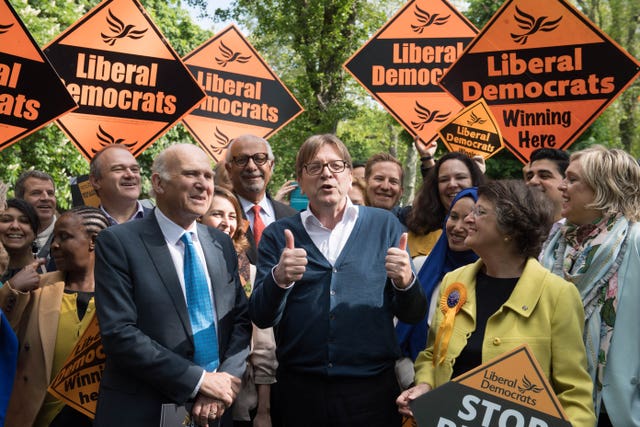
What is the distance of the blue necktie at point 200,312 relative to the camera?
359cm

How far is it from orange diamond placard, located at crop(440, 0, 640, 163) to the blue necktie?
13.2ft

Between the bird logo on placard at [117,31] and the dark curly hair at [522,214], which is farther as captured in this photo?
A: the bird logo on placard at [117,31]

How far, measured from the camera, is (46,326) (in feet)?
13.5

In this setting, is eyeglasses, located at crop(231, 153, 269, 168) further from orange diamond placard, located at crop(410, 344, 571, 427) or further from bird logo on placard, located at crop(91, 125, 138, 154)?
orange diamond placard, located at crop(410, 344, 571, 427)

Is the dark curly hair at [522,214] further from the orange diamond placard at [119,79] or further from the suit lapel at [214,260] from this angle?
the orange diamond placard at [119,79]

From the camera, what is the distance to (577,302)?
3367 mm

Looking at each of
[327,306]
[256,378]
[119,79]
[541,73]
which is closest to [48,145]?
[119,79]

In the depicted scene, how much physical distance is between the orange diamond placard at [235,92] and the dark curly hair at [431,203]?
285 centimetres

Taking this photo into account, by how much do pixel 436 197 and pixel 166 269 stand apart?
2.35 metres

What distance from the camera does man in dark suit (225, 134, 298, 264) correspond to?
18.2 ft

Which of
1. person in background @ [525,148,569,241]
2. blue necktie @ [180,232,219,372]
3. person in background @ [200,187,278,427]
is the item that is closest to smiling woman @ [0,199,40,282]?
person in background @ [200,187,278,427]

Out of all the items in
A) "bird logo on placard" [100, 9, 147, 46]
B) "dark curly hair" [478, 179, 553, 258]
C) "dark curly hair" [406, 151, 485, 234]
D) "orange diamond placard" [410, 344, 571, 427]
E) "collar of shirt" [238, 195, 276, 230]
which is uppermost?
"bird logo on placard" [100, 9, 147, 46]

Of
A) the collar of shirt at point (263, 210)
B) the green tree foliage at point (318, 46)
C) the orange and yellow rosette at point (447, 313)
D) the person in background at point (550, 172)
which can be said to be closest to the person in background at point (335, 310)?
the orange and yellow rosette at point (447, 313)

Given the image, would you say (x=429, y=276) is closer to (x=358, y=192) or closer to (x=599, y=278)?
(x=599, y=278)
